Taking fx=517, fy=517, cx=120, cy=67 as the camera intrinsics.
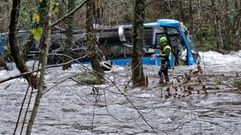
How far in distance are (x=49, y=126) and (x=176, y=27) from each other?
43.5 feet

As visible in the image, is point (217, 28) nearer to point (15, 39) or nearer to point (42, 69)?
point (15, 39)

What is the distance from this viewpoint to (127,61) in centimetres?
2117

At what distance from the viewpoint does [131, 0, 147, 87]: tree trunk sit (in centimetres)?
1323

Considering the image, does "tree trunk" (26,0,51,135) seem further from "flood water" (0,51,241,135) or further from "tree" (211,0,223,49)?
"tree" (211,0,223,49)

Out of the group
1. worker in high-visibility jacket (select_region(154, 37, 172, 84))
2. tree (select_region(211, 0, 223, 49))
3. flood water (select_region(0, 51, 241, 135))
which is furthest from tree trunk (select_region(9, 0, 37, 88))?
tree (select_region(211, 0, 223, 49))

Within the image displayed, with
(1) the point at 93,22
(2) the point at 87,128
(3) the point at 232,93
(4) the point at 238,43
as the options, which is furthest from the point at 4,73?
(4) the point at 238,43

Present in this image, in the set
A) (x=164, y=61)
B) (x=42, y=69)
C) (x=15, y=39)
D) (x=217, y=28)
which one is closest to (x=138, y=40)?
(x=164, y=61)

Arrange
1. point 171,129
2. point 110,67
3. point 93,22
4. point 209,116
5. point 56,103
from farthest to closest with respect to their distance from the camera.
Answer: point 110,67 < point 93,22 < point 56,103 < point 209,116 < point 171,129

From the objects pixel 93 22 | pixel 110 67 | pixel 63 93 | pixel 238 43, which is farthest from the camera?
pixel 238 43

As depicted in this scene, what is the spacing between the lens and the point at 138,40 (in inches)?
538

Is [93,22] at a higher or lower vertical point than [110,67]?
higher

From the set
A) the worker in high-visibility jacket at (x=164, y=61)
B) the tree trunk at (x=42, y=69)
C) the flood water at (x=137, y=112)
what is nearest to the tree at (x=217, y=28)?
the worker in high-visibility jacket at (x=164, y=61)

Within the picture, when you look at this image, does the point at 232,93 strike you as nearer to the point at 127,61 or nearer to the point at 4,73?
the point at 127,61

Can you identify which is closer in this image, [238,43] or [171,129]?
[171,129]
